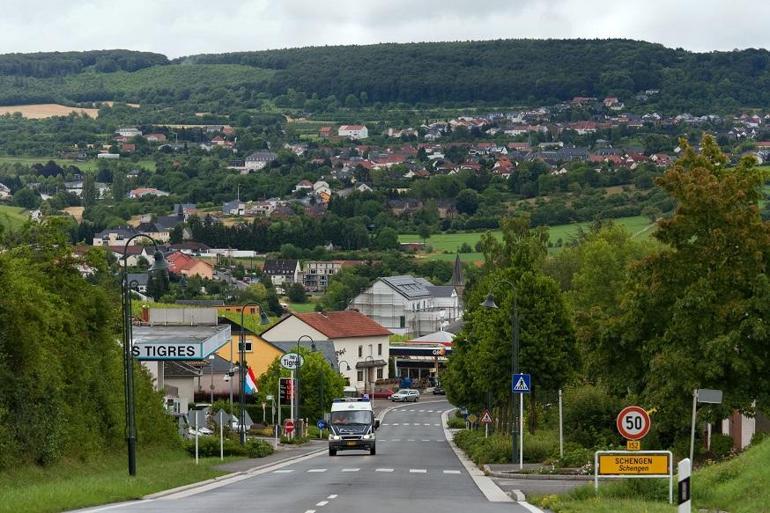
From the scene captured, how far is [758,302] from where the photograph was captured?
40469mm

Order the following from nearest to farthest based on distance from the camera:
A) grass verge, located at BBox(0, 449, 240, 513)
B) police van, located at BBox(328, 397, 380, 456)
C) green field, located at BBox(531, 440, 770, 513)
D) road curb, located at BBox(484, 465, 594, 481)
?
green field, located at BBox(531, 440, 770, 513) → grass verge, located at BBox(0, 449, 240, 513) → road curb, located at BBox(484, 465, 594, 481) → police van, located at BBox(328, 397, 380, 456)

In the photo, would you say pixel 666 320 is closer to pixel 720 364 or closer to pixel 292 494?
pixel 720 364

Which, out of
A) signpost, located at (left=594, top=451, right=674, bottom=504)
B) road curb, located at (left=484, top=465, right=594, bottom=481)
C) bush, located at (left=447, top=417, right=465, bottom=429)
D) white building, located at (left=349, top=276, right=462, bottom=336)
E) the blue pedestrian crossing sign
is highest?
white building, located at (left=349, top=276, right=462, bottom=336)

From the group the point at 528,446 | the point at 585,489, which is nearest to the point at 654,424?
the point at 528,446

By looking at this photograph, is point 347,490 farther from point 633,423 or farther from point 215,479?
point 215,479

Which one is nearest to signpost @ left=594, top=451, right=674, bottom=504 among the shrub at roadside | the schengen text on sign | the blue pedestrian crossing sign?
the schengen text on sign

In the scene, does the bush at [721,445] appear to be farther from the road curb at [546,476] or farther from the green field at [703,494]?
the green field at [703,494]

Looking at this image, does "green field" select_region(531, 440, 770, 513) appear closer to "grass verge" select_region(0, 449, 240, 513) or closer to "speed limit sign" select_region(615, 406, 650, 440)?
"speed limit sign" select_region(615, 406, 650, 440)

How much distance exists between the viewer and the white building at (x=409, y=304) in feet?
607

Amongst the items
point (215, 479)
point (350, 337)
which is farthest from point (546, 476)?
point (350, 337)

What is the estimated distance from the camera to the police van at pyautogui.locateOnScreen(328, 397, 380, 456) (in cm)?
5781

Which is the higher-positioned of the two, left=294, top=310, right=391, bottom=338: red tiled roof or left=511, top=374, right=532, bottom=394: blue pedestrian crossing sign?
left=294, top=310, right=391, bottom=338: red tiled roof

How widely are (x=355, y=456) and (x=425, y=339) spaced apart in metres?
110

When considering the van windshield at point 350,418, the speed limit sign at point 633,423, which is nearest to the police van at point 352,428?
the van windshield at point 350,418
